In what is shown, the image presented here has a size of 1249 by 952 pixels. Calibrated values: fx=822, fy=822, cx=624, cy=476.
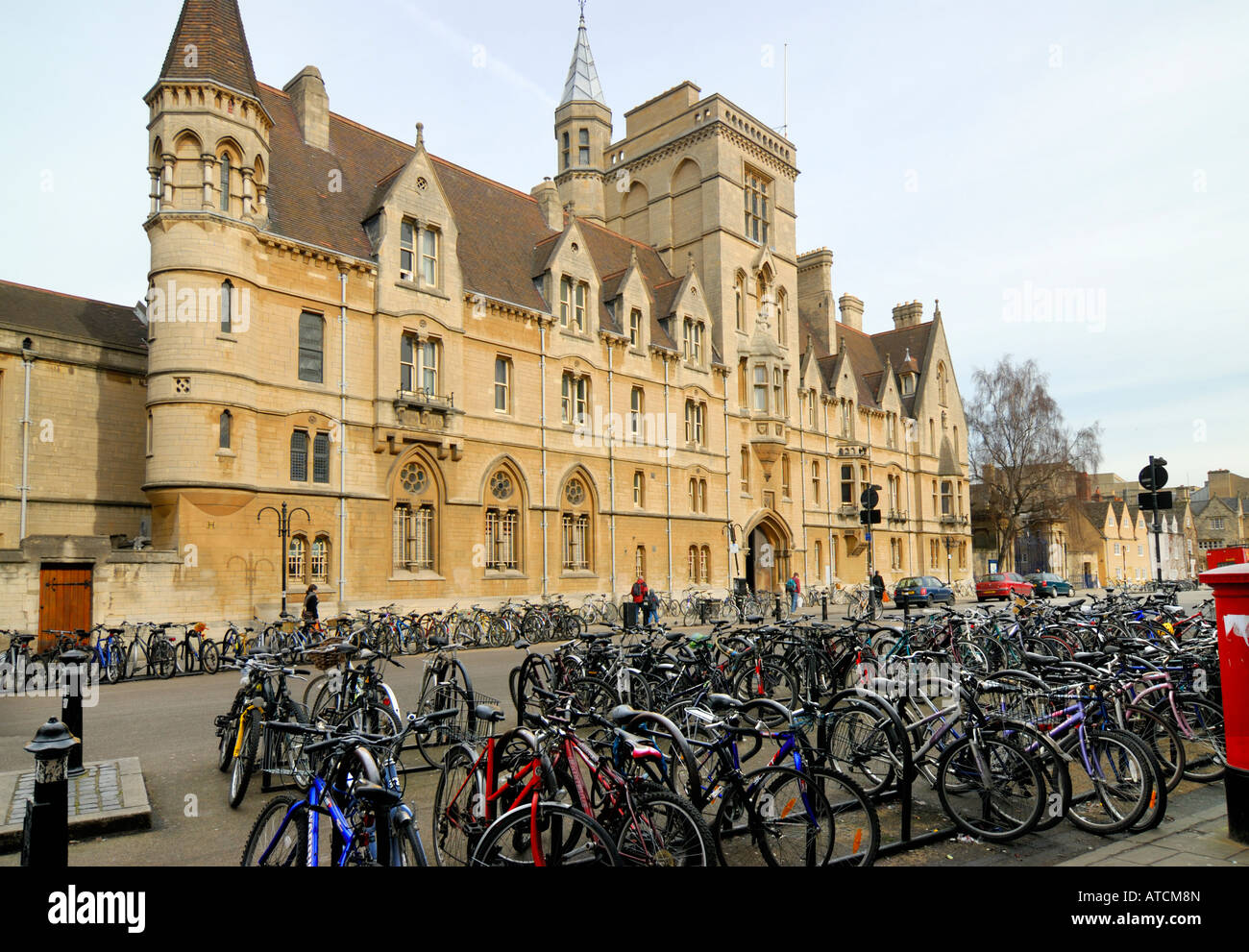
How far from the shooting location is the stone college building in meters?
19.7

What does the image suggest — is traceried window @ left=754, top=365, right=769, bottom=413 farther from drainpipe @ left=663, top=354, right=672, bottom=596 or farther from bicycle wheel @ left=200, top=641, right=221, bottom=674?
bicycle wheel @ left=200, top=641, right=221, bottom=674

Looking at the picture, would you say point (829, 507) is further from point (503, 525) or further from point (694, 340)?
point (503, 525)

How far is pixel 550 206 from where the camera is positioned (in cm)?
3341

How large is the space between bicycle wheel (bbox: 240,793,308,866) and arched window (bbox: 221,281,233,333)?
732 inches

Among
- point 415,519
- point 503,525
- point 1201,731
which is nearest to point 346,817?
point 1201,731

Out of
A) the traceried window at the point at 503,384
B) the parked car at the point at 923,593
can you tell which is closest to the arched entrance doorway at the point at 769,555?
the parked car at the point at 923,593

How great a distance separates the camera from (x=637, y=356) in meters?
31.7

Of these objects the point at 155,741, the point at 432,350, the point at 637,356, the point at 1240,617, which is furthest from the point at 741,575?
the point at 1240,617

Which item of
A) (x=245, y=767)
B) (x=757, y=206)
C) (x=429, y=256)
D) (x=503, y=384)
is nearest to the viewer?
(x=245, y=767)

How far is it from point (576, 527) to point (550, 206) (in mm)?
13613

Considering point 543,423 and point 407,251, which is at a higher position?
point 407,251

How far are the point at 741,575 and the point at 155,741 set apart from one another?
2935 centimetres

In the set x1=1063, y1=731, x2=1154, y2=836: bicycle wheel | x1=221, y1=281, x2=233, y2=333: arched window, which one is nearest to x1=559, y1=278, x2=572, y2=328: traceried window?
x1=221, y1=281, x2=233, y2=333: arched window

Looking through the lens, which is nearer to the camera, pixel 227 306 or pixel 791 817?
pixel 791 817
